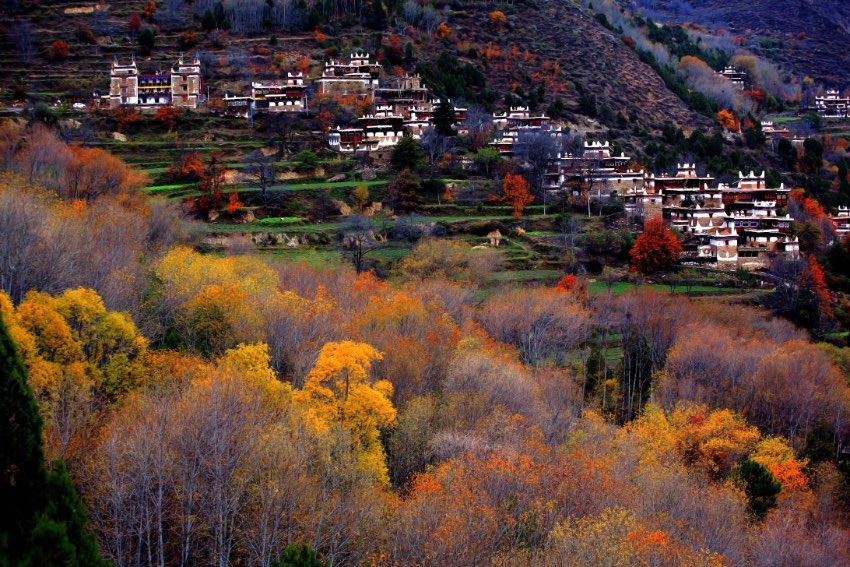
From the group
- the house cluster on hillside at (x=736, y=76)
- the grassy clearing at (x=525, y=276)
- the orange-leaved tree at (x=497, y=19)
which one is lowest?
the grassy clearing at (x=525, y=276)

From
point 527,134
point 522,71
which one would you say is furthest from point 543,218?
point 522,71

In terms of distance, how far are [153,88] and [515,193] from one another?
35977 millimetres

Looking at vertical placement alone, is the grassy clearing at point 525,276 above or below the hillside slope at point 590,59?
below

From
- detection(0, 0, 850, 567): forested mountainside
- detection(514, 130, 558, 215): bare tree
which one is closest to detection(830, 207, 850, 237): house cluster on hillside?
detection(0, 0, 850, 567): forested mountainside

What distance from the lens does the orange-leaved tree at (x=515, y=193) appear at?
61.1m

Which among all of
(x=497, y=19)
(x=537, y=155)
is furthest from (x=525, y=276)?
(x=497, y=19)

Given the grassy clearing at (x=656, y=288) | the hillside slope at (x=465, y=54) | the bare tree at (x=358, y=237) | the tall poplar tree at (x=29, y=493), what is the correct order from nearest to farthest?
the tall poplar tree at (x=29, y=493) → the bare tree at (x=358, y=237) → the grassy clearing at (x=656, y=288) → the hillside slope at (x=465, y=54)

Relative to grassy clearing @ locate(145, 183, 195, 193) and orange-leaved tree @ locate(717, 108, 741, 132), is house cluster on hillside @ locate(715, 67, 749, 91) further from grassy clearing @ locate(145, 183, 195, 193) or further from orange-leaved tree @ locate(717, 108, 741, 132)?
grassy clearing @ locate(145, 183, 195, 193)

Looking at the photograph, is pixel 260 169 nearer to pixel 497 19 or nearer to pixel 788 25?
pixel 497 19

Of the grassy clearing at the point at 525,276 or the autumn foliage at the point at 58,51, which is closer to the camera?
the grassy clearing at the point at 525,276

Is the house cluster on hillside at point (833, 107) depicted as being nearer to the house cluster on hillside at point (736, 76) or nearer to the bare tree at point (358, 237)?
the house cluster on hillside at point (736, 76)

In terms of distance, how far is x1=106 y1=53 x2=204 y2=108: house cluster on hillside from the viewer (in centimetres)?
7388

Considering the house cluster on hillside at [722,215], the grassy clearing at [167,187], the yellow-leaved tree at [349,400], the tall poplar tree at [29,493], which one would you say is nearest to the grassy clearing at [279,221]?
the grassy clearing at [167,187]

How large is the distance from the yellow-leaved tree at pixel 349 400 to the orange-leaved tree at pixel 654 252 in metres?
31.3
